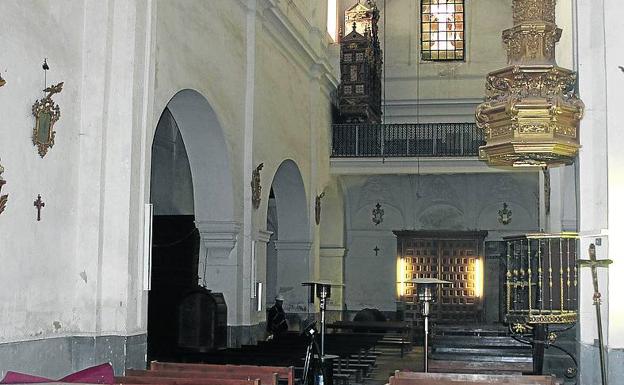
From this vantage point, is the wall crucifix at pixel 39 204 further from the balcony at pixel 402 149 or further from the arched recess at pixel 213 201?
the balcony at pixel 402 149

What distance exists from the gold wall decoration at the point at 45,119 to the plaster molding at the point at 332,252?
50.9ft

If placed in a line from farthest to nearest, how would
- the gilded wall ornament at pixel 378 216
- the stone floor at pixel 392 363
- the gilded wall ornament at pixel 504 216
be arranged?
the gilded wall ornament at pixel 378 216 → the gilded wall ornament at pixel 504 216 → the stone floor at pixel 392 363

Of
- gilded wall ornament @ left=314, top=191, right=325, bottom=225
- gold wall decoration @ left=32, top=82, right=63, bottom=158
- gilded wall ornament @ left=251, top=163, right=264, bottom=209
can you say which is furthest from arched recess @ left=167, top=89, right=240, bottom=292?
gilded wall ornament @ left=314, top=191, right=325, bottom=225

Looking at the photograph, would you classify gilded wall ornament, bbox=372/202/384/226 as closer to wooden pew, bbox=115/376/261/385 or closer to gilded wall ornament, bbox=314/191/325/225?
gilded wall ornament, bbox=314/191/325/225

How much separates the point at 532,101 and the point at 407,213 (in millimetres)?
15410

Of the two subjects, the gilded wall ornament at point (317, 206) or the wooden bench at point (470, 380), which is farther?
the gilded wall ornament at point (317, 206)

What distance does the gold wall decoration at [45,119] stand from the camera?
8.78 m

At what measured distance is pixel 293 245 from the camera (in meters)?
20.6

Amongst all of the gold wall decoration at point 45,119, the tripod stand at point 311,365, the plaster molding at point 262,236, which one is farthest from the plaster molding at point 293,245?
the gold wall decoration at point 45,119

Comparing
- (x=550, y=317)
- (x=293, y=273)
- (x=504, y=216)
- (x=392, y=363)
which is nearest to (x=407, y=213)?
(x=504, y=216)

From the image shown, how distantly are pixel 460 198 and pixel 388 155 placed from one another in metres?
3.43

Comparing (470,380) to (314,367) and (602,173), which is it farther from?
(314,367)

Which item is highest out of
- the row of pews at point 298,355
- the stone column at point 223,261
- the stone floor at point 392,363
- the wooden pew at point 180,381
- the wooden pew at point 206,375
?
the stone column at point 223,261

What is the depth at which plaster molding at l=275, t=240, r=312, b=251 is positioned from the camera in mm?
20500
